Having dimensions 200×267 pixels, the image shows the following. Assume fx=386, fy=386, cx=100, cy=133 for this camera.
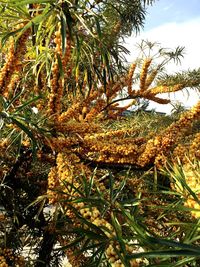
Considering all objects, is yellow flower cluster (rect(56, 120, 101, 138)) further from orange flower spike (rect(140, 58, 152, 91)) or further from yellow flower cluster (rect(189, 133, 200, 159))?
orange flower spike (rect(140, 58, 152, 91))

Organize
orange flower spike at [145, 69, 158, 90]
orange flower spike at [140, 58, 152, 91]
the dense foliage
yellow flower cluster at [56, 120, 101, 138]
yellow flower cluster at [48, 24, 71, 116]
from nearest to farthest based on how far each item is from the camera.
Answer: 1. the dense foliage
2. yellow flower cluster at [48, 24, 71, 116]
3. yellow flower cluster at [56, 120, 101, 138]
4. orange flower spike at [140, 58, 152, 91]
5. orange flower spike at [145, 69, 158, 90]

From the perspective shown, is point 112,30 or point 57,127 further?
point 112,30

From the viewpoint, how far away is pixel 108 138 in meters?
2.81

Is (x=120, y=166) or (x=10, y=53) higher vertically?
(x=10, y=53)

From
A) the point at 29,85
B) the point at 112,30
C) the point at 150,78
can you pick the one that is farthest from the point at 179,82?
the point at 29,85

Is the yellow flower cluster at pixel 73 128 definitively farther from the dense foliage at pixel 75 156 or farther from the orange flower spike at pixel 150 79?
the orange flower spike at pixel 150 79

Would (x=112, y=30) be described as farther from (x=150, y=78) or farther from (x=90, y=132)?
(x=90, y=132)

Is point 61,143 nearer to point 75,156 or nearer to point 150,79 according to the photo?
point 75,156

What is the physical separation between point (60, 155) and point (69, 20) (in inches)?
31.2

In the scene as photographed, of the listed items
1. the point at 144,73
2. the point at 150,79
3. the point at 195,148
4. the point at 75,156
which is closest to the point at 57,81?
the point at 75,156

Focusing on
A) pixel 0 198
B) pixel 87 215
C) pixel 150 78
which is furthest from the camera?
pixel 150 78

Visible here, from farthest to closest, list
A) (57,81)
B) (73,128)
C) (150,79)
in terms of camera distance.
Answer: (150,79), (73,128), (57,81)

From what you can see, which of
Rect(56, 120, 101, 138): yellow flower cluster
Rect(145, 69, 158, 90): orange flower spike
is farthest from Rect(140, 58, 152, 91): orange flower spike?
Rect(56, 120, 101, 138): yellow flower cluster

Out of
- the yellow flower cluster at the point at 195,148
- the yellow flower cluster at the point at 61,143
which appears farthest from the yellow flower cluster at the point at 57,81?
the yellow flower cluster at the point at 195,148
